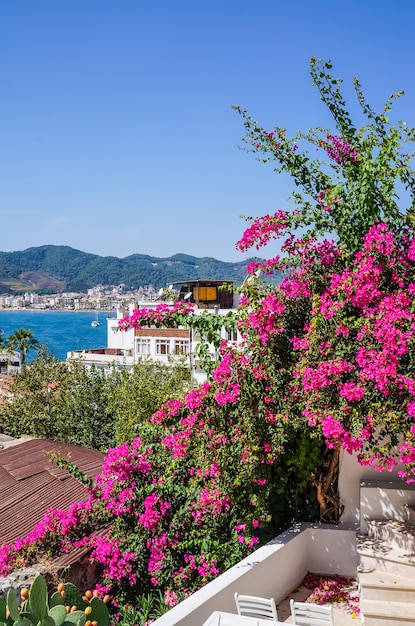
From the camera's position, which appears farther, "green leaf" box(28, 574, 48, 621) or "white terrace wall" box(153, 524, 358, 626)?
"white terrace wall" box(153, 524, 358, 626)

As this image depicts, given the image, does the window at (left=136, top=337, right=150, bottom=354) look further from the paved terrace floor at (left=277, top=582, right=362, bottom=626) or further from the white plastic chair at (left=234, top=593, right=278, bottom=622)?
the white plastic chair at (left=234, top=593, right=278, bottom=622)

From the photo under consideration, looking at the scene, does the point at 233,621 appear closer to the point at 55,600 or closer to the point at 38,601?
the point at 55,600

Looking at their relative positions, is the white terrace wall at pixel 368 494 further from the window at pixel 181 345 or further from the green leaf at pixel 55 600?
the window at pixel 181 345

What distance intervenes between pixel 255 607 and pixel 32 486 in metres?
5.40

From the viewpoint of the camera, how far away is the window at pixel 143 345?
53562 mm

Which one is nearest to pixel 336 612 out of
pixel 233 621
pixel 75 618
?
pixel 233 621

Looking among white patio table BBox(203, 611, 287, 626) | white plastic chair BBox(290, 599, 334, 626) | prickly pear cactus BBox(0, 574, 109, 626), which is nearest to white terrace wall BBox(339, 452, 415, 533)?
white plastic chair BBox(290, 599, 334, 626)

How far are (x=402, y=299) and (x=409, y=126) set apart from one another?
2110 mm

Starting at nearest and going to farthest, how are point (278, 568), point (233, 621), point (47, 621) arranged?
point (47, 621), point (233, 621), point (278, 568)

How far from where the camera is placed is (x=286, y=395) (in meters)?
6.65

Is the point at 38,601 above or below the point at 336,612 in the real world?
above

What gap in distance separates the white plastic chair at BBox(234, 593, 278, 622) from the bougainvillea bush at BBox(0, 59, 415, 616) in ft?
4.08

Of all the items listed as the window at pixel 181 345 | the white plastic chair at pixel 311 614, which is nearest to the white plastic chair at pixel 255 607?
the white plastic chair at pixel 311 614

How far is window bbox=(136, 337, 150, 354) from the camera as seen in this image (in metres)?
53.6
